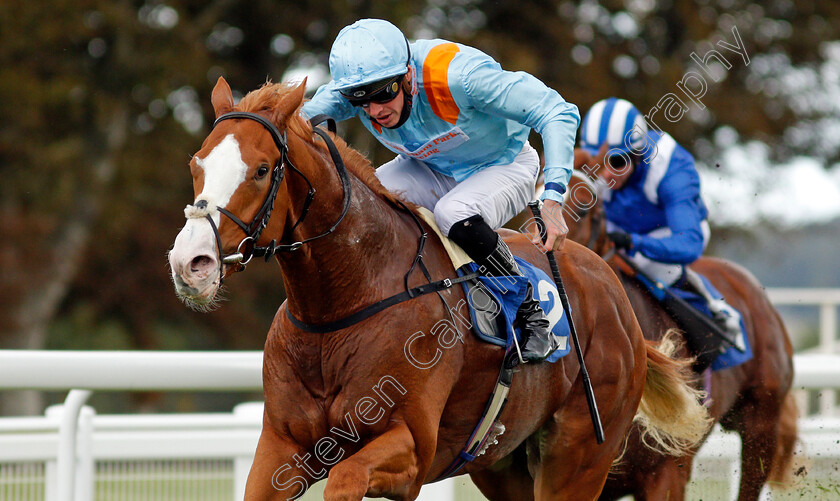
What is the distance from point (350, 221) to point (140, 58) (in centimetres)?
925

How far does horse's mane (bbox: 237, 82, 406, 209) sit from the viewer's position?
301 cm

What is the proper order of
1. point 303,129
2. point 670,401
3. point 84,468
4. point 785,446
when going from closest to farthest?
point 303,129, point 84,468, point 670,401, point 785,446

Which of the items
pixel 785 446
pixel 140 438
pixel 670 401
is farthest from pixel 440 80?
pixel 785 446

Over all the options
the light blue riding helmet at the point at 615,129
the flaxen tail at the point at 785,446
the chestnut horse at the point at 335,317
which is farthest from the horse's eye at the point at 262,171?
the flaxen tail at the point at 785,446

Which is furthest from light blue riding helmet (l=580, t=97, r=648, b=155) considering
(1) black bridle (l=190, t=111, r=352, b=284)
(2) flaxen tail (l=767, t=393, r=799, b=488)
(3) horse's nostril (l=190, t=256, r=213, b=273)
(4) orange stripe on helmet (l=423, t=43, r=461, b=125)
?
(3) horse's nostril (l=190, t=256, r=213, b=273)

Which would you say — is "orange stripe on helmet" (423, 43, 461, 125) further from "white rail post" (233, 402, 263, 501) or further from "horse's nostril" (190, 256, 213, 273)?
"white rail post" (233, 402, 263, 501)

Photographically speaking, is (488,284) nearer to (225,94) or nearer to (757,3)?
(225,94)

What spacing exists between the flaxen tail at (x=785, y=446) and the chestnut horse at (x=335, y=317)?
247 centimetres

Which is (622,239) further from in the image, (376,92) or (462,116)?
(376,92)

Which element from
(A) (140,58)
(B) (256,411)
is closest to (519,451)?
(B) (256,411)

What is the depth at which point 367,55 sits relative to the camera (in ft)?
10.6

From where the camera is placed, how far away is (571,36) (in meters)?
12.9

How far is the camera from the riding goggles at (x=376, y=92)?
327cm

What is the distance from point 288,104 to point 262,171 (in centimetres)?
26
